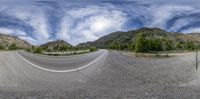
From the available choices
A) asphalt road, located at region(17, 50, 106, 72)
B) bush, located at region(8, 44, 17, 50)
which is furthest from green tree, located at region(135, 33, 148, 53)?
bush, located at region(8, 44, 17, 50)

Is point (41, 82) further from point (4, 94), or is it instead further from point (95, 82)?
point (4, 94)

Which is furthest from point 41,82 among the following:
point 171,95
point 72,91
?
point 171,95

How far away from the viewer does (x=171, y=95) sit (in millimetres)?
16391

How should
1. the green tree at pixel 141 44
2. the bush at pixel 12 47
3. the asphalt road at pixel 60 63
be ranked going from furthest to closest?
1. the bush at pixel 12 47
2. the green tree at pixel 141 44
3. the asphalt road at pixel 60 63

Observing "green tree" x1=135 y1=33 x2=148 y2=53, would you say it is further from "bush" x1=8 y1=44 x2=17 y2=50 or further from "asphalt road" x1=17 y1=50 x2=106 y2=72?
"bush" x1=8 y1=44 x2=17 y2=50

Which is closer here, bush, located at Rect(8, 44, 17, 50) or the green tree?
the green tree

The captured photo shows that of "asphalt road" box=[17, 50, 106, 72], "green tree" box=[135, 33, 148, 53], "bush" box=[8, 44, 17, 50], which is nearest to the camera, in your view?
"asphalt road" box=[17, 50, 106, 72]

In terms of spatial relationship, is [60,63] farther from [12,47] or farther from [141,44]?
[12,47]

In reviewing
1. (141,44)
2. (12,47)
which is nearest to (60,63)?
(141,44)

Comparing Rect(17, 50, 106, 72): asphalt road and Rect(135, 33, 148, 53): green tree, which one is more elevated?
Rect(135, 33, 148, 53): green tree

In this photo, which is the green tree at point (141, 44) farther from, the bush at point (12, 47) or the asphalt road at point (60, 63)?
the bush at point (12, 47)

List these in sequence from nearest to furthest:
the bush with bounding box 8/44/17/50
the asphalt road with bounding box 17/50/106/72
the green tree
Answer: the asphalt road with bounding box 17/50/106/72 → the green tree → the bush with bounding box 8/44/17/50

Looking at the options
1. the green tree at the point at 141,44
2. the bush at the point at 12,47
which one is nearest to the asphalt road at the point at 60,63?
the green tree at the point at 141,44

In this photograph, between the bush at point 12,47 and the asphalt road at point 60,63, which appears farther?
the bush at point 12,47
